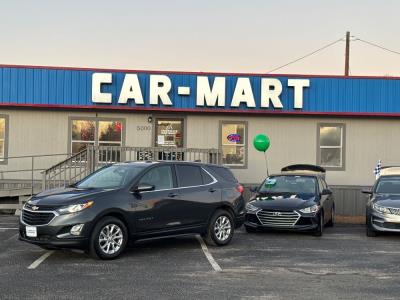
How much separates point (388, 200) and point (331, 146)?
6.73 metres

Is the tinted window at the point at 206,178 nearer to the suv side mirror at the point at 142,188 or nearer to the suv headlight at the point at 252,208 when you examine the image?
the suv side mirror at the point at 142,188

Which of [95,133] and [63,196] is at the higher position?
[95,133]

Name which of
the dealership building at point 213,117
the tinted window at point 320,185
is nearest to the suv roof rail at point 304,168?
the dealership building at point 213,117

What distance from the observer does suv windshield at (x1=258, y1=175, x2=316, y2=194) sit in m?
14.2

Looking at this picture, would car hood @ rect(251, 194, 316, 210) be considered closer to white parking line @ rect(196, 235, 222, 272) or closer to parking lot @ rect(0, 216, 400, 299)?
parking lot @ rect(0, 216, 400, 299)

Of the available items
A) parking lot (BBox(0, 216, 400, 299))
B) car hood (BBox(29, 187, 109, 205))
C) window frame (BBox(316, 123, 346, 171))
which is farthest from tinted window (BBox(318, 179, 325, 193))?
car hood (BBox(29, 187, 109, 205))

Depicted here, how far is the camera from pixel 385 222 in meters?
12.6

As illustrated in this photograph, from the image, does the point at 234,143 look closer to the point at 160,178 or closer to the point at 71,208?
the point at 160,178

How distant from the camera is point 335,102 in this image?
18891mm

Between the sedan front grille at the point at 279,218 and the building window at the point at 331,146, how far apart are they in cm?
693

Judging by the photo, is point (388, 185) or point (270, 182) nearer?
point (388, 185)

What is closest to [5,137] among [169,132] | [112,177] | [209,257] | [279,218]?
[169,132]

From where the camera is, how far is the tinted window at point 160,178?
398 inches

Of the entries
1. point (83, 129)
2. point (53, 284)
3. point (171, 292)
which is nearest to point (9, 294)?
point (53, 284)
